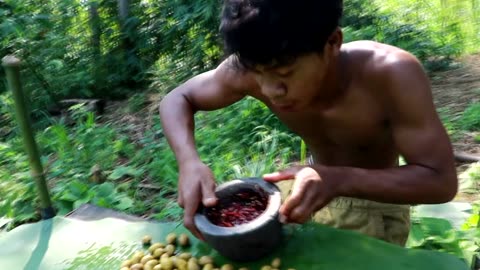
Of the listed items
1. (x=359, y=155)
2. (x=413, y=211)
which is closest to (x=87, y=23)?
(x=413, y=211)

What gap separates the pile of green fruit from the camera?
1337 millimetres

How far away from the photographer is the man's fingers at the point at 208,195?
4.19ft

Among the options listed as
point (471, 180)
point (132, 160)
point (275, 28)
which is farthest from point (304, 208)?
point (132, 160)

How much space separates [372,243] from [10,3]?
374 cm

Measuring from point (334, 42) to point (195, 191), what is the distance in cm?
45

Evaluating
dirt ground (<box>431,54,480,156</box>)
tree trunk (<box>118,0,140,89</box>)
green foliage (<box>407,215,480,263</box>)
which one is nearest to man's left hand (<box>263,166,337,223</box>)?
green foliage (<box>407,215,480,263</box>)

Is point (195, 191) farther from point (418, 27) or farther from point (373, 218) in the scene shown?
point (418, 27)

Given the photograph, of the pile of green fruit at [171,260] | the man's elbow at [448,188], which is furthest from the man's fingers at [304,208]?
the man's elbow at [448,188]

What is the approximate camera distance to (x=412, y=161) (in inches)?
51.7

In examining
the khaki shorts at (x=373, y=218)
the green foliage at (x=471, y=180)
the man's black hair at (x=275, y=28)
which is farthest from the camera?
the green foliage at (x=471, y=180)

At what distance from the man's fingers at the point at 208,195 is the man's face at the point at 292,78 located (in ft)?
0.79

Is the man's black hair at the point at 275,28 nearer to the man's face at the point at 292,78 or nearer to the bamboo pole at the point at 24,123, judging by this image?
the man's face at the point at 292,78

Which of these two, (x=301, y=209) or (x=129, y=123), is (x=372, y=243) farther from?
(x=129, y=123)

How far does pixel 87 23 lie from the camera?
441cm
